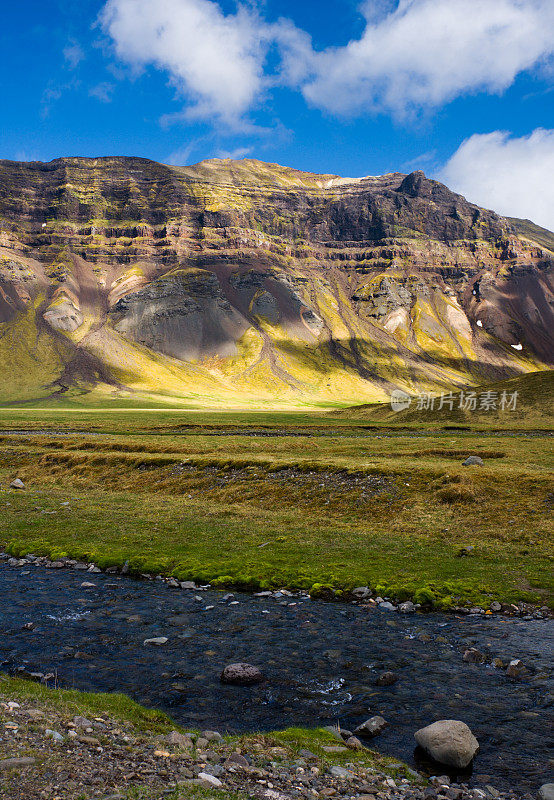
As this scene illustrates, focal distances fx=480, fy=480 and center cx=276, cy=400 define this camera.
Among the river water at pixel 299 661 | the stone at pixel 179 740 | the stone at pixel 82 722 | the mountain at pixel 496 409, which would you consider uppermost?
the mountain at pixel 496 409

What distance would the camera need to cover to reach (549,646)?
17.0 m

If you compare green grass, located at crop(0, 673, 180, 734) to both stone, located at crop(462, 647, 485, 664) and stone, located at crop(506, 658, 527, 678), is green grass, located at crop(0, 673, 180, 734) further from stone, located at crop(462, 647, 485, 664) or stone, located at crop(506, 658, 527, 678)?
stone, located at crop(506, 658, 527, 678)

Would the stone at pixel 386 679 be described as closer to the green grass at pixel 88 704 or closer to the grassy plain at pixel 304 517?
the green grass at pixel 88 704

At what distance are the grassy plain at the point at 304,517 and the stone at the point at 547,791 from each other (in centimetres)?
1056

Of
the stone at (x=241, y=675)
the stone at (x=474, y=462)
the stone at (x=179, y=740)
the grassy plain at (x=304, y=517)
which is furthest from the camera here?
the stone at (x=474, y=462)

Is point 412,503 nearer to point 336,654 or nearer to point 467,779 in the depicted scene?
point 336,654

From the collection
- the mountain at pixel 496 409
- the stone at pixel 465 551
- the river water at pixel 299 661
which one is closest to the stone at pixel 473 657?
the river water at pixel 299 661

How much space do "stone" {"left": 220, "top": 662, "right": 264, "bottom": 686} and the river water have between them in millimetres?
242

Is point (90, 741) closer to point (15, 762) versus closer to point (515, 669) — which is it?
point (15, 762)

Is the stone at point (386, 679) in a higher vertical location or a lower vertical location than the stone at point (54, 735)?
lower

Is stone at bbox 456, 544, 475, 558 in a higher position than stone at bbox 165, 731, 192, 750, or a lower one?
lower

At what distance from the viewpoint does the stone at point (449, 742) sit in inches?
440

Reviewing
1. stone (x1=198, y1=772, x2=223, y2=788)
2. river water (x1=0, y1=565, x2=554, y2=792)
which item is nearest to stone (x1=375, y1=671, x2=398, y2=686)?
river water (x1=0, y1=565, x2=554, y2=792)

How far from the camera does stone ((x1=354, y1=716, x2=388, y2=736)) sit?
12.4 m
